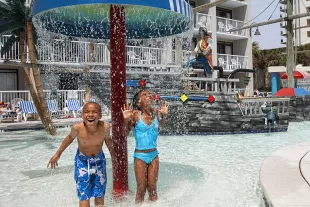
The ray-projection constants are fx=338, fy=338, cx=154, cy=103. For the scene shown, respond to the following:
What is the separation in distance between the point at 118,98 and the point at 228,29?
24.5 m

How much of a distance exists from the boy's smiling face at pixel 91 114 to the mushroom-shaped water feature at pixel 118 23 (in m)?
0.94

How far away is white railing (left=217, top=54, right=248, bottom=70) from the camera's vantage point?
85.3ft

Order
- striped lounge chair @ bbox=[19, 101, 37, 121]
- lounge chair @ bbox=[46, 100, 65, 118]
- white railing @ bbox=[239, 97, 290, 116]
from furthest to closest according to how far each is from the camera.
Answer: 1. lounge chair @ bbox=[46, 100, 65, 118]
2. striped lounge chair @ bbox=[19, 101, 37, 121]
3. white railing @ bbox=[239, 97, 290, 116]

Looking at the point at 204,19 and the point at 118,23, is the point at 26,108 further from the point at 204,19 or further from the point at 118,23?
the point at 204,19

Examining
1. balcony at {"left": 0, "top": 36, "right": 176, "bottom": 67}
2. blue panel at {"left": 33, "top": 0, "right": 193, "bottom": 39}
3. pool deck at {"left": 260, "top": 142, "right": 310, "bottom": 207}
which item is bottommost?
pool deck at {"left": 260, "top": 142, "right": 310, "bottom": 207}

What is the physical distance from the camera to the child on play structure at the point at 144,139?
3832 millimetres

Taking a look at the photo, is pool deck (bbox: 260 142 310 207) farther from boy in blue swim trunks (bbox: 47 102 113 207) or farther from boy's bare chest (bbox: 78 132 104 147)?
boy's bare chest (bbox: 78 132 104 147)

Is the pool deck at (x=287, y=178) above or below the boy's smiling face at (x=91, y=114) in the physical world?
below

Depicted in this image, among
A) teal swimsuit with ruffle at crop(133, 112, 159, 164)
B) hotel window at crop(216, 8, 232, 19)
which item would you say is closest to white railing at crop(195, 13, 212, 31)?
hotel window at crop(216, 8, 232, 19)

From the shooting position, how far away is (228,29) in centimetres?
2727

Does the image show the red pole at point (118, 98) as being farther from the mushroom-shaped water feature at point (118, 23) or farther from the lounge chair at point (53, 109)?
the lounge chair at point (53, 109)

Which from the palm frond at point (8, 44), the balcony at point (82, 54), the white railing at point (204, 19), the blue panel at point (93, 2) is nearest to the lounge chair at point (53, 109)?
the balcony at point (82, 54)

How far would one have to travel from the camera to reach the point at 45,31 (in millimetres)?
5816

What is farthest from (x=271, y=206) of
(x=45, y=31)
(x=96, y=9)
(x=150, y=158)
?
(x=45, y=31)
